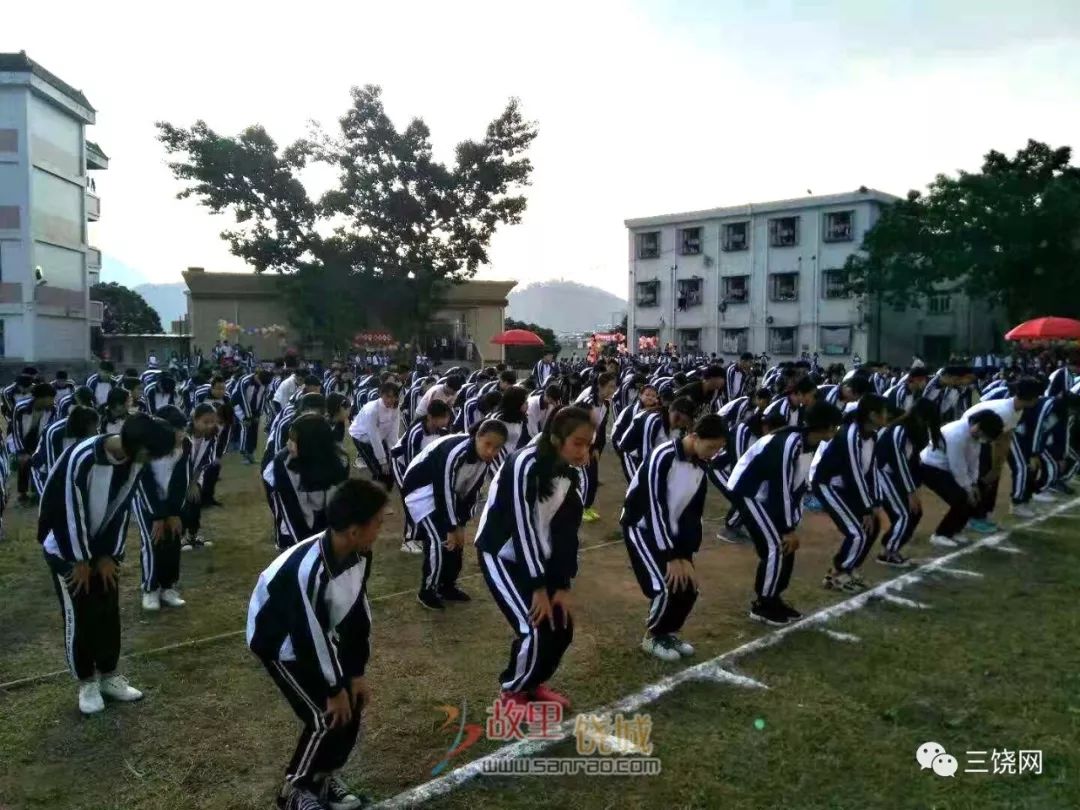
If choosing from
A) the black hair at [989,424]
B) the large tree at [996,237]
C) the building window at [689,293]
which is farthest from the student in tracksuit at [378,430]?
the building window at [689,293]

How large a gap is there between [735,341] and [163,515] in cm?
3631

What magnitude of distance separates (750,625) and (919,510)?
2.81m

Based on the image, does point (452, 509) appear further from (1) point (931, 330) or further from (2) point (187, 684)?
(1) point (931, 330)

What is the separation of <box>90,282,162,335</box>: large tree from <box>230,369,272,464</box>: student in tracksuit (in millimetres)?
36639

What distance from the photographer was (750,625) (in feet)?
20.5

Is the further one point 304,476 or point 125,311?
point 125,311

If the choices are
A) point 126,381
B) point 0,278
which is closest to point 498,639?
point 126,381

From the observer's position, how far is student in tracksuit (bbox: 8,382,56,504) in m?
10.3

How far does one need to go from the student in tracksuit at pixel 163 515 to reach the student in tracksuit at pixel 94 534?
3.99 feet

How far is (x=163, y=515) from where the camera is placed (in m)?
6.32

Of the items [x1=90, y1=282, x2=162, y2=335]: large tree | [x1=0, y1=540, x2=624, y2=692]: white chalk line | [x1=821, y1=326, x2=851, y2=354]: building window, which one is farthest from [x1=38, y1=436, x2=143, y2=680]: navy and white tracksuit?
[x1=90, y1=282, x2=162, y2=335]: large tree

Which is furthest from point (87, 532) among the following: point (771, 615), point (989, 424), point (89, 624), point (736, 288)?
point (736, 288)

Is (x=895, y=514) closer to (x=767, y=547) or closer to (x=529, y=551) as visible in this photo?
(x=767, y=547)

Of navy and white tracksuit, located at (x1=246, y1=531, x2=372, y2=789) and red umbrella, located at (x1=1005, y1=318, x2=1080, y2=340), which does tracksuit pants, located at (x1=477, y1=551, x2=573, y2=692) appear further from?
red umbrella, located at (x1=1005, y1=318, x2=1080, y2=340)
